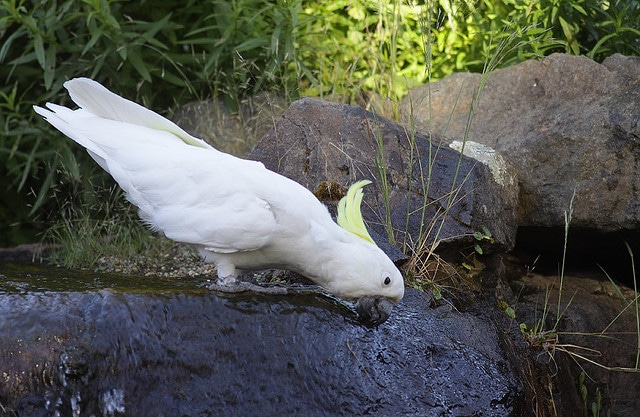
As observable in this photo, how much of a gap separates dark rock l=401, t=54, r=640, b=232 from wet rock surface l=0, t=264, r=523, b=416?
5.60ft

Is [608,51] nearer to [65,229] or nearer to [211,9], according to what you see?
[211,9]

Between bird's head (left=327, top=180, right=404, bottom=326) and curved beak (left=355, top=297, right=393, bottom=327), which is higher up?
bird's head (left=327, top=180, right=404, bottom=326)

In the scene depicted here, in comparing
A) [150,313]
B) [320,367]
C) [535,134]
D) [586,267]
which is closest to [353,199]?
[320,367]

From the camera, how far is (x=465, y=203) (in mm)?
4469

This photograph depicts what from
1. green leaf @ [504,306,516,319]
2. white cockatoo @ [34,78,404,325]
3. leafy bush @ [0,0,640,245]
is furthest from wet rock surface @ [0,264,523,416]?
leafy bush @ [0,0,640,245]

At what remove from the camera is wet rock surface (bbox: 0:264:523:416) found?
9.44ft

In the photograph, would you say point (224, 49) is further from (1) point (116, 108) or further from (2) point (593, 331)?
(2) point (593, 331)

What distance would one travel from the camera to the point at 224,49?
644 centimetres

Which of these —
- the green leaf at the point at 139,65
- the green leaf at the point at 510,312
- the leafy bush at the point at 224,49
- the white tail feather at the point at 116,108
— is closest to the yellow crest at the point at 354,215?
the white tail feather at the point at 116,108

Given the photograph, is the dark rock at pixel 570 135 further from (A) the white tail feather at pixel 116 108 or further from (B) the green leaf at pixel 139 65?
(B) the green leaf at pixel 139 65

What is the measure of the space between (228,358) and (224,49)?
381 cm

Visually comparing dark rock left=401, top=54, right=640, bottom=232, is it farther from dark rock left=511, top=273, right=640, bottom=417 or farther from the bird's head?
the bird's head

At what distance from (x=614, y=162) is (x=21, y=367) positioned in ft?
12.0

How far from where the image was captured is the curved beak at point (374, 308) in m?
3.35
